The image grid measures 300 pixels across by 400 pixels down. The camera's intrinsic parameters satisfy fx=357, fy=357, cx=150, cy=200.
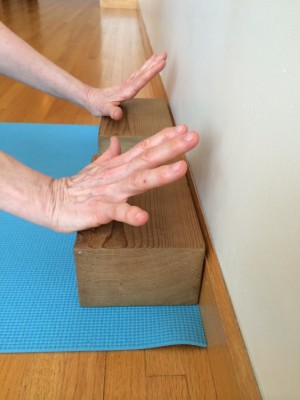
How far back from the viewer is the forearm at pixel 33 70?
3.10 ft

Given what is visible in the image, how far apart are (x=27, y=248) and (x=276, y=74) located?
634 mm

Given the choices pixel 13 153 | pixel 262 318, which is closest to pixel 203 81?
pixel 262 318

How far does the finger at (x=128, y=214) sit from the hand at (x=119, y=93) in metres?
0.53

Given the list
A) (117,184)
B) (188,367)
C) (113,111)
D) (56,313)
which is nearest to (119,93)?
(113,111)

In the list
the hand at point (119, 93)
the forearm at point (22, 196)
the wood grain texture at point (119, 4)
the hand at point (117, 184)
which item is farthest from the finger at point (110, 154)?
the wood grain texture at point (119, 4)

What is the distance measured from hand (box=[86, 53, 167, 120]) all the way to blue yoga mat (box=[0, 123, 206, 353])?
392 mm

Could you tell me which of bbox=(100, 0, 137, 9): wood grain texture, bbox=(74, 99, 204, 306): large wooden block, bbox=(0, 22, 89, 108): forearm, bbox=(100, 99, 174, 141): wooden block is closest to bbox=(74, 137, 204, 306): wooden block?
bbox=(74, 99, 204, 306): large wooden block

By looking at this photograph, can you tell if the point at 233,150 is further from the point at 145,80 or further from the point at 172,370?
the point at 145,80

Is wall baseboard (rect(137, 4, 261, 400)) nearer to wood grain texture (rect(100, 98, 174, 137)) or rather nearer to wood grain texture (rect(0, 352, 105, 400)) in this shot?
wood grain texture (rect(0, 352, 105, 400))

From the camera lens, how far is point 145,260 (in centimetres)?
62

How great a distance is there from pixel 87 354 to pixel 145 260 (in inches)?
7.2

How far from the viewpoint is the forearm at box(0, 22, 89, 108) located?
944 mm

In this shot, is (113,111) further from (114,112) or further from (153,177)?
(153,177)

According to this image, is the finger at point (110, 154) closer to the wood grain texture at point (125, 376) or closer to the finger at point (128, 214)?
the finger at point (128, 214)
